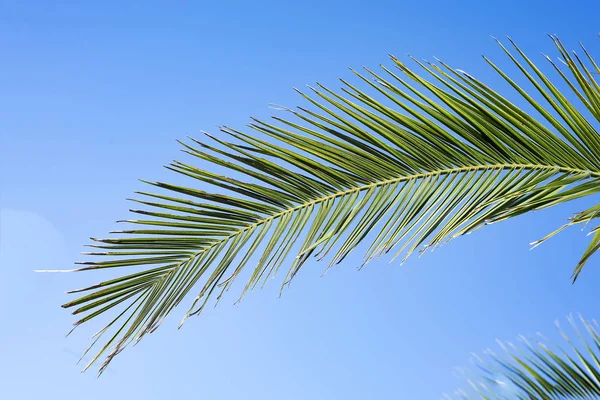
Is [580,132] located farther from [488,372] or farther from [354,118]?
[488,372]

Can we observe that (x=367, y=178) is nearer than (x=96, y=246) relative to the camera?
No

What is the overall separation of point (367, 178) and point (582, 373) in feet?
5.79

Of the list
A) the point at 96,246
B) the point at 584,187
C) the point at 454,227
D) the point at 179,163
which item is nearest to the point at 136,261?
the point at 96,246

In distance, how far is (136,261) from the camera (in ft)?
5.11

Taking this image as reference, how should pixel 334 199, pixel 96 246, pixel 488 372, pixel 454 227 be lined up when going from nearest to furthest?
pixel 96 246 → pixel 454 227 → pixel 334 199 → pixel 488 372

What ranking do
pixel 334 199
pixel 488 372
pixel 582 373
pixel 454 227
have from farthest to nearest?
pixel 488 372
pixel 582 373
pixel 334 199
pixel 454 227

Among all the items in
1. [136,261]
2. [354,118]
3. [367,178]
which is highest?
[354,118]

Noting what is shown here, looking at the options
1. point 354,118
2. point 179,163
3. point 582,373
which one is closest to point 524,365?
point 582,373

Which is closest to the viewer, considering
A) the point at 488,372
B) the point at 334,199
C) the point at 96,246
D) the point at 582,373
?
the point at 96,246

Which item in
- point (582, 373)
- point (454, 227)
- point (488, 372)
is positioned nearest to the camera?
point (454, 227)

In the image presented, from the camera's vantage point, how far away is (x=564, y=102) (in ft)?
5.15

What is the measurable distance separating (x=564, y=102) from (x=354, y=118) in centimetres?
51

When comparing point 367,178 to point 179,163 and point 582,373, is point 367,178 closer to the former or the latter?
point 179,163

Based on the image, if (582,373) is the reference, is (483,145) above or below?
above
